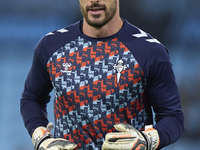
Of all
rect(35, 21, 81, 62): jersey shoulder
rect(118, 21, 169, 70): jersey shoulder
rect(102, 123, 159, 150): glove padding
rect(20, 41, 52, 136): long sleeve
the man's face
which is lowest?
rect(102, 123, 159, 150): glove padding

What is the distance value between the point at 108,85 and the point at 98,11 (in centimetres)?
32

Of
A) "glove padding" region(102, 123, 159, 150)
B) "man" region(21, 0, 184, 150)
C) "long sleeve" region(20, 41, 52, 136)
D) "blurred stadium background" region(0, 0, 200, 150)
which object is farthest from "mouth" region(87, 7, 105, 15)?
"blurred stadium background" region(0, 0, 200, 150)

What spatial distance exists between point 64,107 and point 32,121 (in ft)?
0.60

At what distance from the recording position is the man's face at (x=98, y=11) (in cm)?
171

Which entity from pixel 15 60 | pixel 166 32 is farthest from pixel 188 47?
pixel 15 60

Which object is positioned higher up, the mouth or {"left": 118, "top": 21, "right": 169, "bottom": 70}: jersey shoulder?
the mouth

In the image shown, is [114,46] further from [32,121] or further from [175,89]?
[32,121]

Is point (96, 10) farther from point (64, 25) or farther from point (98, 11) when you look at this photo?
point (64, 25)

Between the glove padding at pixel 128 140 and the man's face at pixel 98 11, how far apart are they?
18.4 inches

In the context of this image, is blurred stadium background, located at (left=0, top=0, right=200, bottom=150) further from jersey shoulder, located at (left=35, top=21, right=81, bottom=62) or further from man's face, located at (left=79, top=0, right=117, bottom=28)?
man's face, located at (left=79, top=0, right=117, bottom=28)

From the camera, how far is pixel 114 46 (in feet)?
5.84

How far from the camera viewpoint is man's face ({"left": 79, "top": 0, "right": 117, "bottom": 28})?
1.71 metres

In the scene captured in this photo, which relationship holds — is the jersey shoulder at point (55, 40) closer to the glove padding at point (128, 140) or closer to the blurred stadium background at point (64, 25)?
the glove padding at point (128, 140)

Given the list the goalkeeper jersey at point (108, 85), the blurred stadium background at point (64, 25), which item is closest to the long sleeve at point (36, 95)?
the goalkeeper jersey at point (108, 85)
